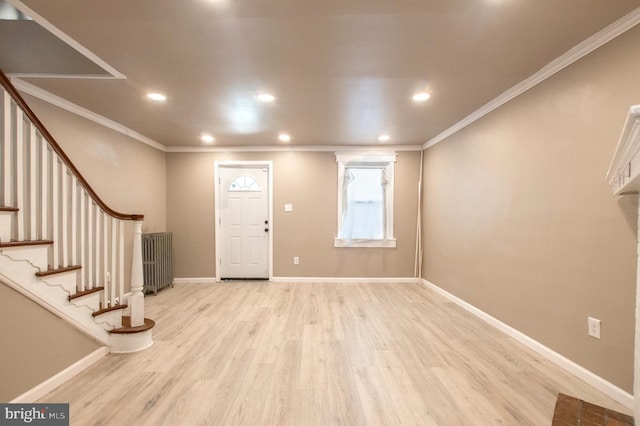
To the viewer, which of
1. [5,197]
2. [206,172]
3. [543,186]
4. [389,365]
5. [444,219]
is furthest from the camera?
[206,172]

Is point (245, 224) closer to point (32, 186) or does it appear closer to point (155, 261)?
point (155, 261)

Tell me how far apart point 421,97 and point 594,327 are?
7.35 ft

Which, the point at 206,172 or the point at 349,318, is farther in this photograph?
the point at 206,172

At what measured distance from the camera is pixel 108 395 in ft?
5.25

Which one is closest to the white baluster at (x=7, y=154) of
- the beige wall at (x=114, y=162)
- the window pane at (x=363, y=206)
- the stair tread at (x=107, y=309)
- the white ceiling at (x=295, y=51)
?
the white ceiling at (x=295, y=51)

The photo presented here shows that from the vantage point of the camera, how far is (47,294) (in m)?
1.64

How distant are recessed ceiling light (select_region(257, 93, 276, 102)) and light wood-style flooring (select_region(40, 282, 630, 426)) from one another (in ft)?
7.60

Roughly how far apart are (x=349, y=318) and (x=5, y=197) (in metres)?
2.90

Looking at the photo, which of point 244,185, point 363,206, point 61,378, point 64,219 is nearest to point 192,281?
point 244,185

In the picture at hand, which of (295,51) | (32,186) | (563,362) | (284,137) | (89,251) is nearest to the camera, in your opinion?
(32,186)

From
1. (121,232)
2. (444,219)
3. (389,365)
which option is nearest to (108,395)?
(121,232)

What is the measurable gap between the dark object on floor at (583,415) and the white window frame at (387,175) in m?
2.90

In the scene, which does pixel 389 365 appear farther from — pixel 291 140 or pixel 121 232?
pixel 291 140

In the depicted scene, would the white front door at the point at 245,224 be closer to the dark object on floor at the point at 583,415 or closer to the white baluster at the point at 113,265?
the white baluster at the point at 113,265
